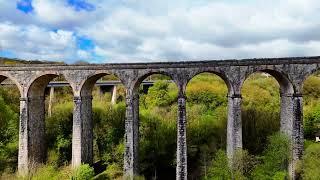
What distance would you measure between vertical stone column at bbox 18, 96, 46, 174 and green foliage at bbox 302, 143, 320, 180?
70.2 feet

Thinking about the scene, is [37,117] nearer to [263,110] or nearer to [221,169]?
[221,169]

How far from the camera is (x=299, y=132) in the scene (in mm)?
29484

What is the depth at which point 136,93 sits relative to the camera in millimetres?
31297

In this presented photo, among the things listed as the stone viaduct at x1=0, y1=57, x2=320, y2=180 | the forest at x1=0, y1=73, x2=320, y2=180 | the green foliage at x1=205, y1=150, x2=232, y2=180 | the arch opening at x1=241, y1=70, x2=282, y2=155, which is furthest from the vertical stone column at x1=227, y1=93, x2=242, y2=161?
the arch opening at x1=241, y1=70, x2=282, y2=155

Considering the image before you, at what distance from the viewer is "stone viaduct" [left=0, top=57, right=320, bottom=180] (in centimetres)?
2920

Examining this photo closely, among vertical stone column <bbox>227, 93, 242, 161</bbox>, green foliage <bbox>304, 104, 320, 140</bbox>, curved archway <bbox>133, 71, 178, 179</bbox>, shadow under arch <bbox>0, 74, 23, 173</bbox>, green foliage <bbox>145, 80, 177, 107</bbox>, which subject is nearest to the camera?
vertical stone column <bbox>227, 93, 242, 161</bbox>

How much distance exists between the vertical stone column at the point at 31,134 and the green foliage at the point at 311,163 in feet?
70.2

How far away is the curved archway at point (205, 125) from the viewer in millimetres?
34375

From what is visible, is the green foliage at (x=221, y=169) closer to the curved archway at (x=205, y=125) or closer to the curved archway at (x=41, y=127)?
the curved archway at (x=205, y=125)

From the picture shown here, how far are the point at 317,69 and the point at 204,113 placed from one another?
58.1 ft

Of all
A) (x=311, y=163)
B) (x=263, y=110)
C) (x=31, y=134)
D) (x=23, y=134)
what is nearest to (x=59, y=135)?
(x=31, y=134)

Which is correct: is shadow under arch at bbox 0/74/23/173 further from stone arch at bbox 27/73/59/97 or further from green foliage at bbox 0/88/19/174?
stone arch at bbox 27/73/59/97

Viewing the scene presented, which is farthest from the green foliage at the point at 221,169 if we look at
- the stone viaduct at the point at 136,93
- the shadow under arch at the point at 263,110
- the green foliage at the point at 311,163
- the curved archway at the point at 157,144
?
the curved archway at the point at 157,144

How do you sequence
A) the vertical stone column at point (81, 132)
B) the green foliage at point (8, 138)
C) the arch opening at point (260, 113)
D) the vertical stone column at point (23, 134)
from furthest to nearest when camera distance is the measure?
1. the green foliage at point (8, 138)
2. the arch opening at point (260, 113)
3. the vertical stone column at point (23, 134)
4. the vertical stone column at point (81, 132)
